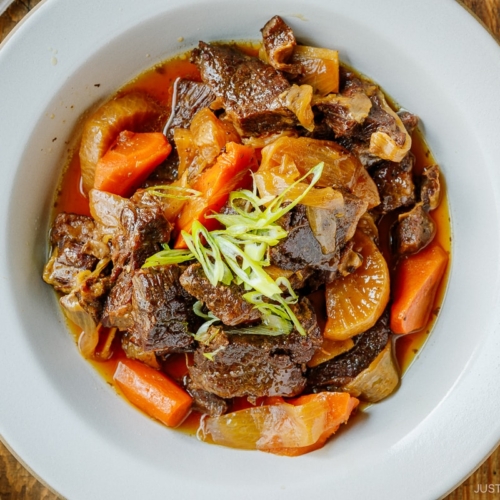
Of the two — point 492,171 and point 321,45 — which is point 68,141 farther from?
point 492,171

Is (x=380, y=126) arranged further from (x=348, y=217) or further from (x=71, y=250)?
(x=71, y=250)

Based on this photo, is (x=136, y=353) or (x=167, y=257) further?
(x=136, y=353)

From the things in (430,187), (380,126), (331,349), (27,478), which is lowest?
(331,349)

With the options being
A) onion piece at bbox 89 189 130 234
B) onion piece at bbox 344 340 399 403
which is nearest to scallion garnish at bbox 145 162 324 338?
onion piece at bbox 89 189 130 234

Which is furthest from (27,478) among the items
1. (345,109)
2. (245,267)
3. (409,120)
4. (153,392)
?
(409,120)

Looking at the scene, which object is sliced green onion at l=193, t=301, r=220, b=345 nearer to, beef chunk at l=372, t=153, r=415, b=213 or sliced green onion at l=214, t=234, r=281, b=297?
sliced green onion at l=214, t=234, r=281, b=297

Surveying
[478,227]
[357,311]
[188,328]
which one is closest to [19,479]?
[188,328]

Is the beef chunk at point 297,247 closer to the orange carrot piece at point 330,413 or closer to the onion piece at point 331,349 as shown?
the onion piece at point 331,349
